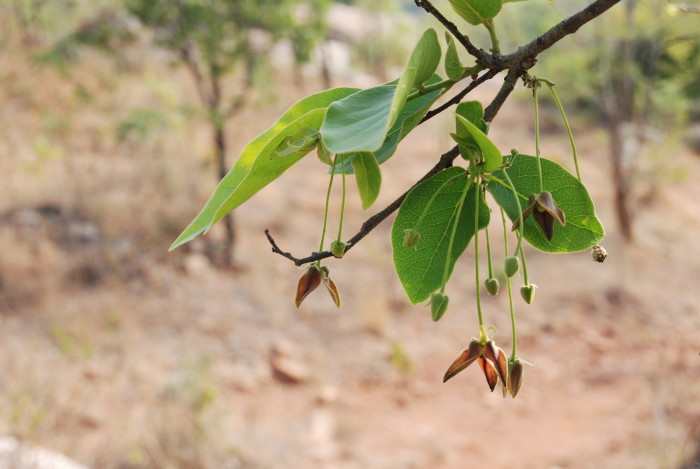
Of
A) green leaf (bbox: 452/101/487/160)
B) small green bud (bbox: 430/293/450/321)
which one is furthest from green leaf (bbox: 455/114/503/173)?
small green bud (bbox: 430/293/450/321)

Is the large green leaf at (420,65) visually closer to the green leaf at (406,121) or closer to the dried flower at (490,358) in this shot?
the green leaf at (406,121)

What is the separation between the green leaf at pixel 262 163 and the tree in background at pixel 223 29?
15.9ft

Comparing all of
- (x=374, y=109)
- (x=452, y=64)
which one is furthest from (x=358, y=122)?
(x=452, y=64)

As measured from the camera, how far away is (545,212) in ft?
1.59

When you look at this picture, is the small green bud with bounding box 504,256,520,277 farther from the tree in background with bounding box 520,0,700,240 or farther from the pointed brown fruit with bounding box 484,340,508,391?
the tree in background with bounding box 520,0,700,240

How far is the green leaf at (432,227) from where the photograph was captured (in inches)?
19.4

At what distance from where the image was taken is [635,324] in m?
5.68

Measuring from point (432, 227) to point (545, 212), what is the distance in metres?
0.09

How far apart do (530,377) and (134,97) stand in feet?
18.5

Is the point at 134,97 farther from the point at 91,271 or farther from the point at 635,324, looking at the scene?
the point at 635,324

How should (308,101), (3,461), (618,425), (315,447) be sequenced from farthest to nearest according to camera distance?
(618,425)
(315,447)
(3,461)
(308,101)

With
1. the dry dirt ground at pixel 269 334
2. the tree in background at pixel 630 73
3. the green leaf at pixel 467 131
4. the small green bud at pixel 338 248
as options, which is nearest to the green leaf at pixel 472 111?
the green leaf at pixel 467 131

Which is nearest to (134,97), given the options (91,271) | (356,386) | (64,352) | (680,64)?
(91,271)

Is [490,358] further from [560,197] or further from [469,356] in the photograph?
[560,197]
